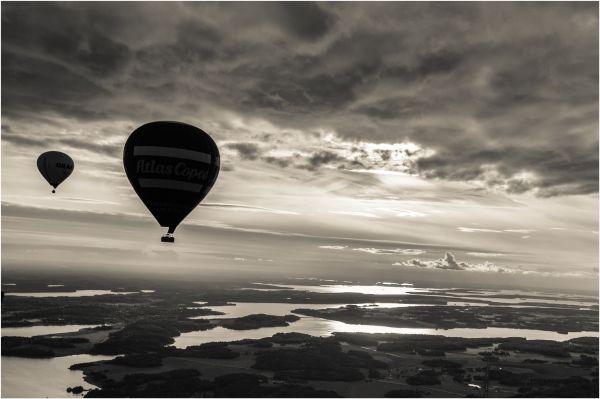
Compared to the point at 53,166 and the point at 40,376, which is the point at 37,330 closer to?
the point at 40,376

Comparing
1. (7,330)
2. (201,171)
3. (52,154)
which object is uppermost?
(52,154)

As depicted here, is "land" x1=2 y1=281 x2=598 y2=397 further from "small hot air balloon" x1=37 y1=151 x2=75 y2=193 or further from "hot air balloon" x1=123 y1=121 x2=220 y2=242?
"hot air balloon" x1=123 y1=121 x2=220 y2=242

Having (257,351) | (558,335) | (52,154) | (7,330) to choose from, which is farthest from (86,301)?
(558,335)

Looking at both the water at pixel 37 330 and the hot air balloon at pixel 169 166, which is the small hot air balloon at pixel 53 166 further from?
the water at pixel 37 330

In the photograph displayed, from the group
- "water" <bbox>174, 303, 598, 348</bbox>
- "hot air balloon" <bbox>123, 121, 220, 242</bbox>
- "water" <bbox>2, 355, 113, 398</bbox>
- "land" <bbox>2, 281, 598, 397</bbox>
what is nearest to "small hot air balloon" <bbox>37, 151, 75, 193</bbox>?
"hot air balloon" <bbox>123, 121, 220, 242</bbox>

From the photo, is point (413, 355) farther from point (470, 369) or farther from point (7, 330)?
point (7, 330)

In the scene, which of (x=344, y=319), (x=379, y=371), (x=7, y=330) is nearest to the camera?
(x=379, y=371)

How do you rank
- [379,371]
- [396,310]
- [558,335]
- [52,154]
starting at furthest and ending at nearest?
[396,310] < [558,335] < [379,371] < [52,154]
